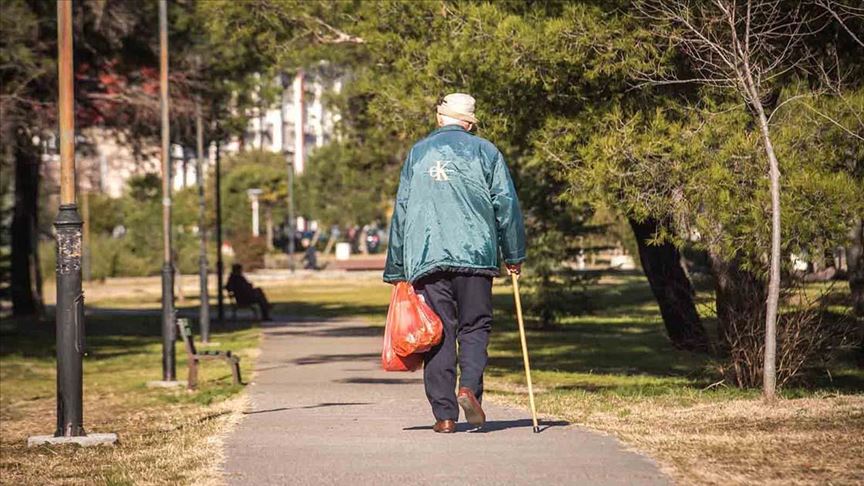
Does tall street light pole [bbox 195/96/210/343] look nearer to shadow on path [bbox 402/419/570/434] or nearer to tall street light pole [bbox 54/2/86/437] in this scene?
tall street light pole [bbox 54/2/86/437]

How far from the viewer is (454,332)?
9.66 metres

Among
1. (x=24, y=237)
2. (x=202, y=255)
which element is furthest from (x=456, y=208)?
(x=24, y=237)

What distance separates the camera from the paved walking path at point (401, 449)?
8.02 meters

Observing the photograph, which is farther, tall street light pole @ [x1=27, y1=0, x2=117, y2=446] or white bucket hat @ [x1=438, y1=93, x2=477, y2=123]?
tall street light pole @ [x1=27, y1=0, x2=117, y2=446]

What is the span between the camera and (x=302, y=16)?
23531mm

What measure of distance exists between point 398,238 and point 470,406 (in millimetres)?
1039

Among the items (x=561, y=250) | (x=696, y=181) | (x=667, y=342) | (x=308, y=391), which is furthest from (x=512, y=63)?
(x=561, y=250)

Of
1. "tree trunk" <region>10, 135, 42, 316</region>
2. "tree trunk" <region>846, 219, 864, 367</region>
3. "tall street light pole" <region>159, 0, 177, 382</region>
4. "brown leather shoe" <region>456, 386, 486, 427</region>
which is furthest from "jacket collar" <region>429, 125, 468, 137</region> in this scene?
"tree trunk" <region>10, 135, 42, 316</region>

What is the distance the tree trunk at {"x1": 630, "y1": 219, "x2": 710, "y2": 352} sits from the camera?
20.8 m

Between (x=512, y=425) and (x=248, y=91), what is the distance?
26753 millimetres

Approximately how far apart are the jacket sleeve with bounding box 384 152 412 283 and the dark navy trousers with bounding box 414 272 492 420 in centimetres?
16

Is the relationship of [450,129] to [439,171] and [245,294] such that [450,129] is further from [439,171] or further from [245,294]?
[245,294]

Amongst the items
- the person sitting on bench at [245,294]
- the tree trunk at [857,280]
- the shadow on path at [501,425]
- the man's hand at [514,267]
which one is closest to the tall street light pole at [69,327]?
the shadow on path at [501,425]

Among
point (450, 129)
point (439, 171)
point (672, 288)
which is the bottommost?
point (672, 288)
